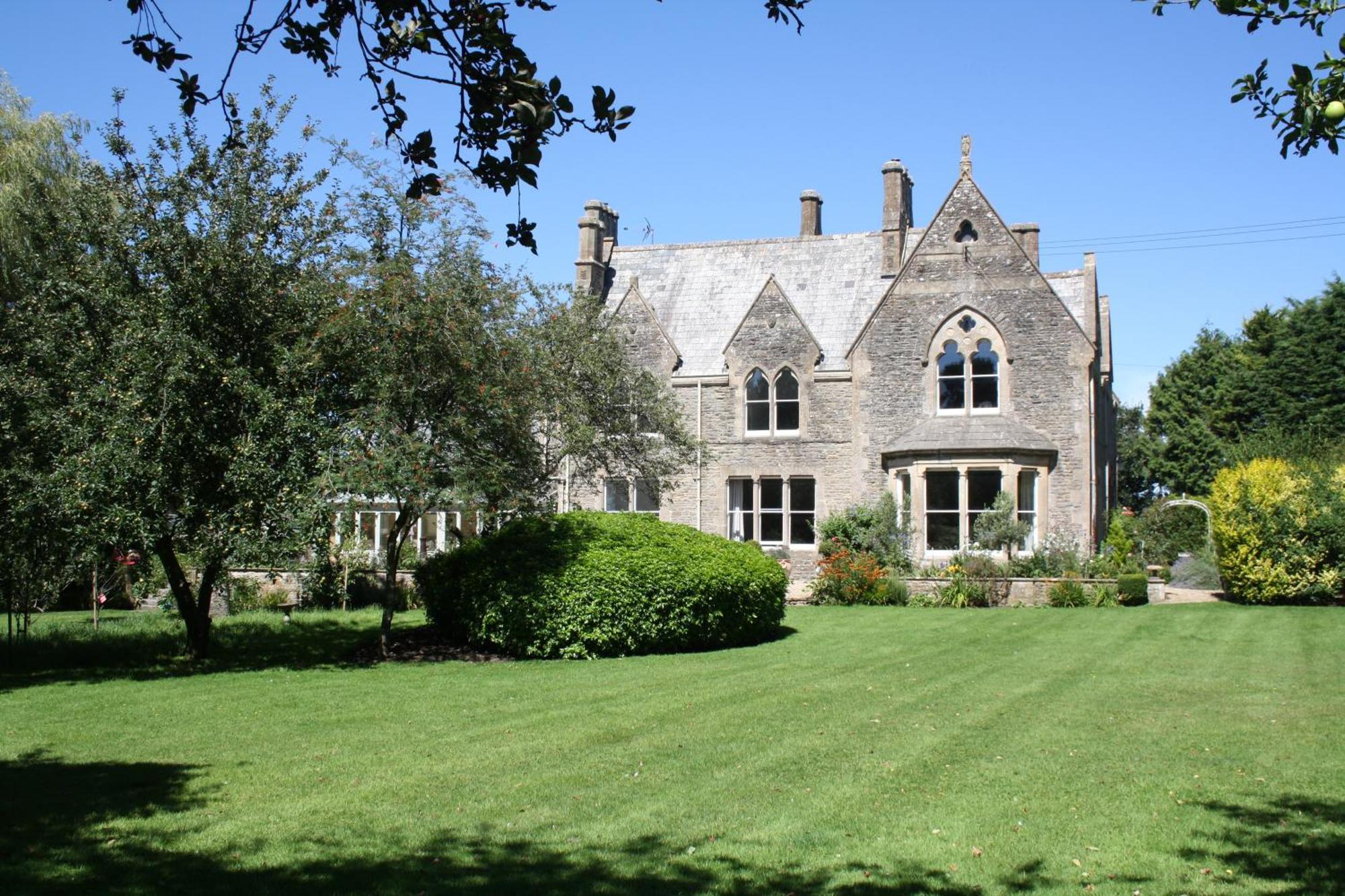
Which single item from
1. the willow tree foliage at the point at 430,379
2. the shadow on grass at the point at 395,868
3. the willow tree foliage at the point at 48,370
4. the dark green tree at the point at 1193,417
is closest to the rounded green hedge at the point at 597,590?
the willow tree foliage at the point at 430,379

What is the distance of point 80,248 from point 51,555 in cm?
430

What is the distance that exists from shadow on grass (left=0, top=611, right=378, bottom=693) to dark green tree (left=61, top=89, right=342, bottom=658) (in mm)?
1642

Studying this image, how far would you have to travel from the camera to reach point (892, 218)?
35.6 metres

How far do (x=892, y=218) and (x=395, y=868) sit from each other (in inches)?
1224

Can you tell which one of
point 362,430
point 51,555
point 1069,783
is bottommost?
point 1069,783

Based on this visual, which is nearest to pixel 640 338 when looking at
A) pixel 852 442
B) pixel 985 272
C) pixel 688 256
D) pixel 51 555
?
pixel 688 256

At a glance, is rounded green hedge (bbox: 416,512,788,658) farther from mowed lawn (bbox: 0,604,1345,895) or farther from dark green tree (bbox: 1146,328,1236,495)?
dark green tree (bbox: 1146,328,1236,495)

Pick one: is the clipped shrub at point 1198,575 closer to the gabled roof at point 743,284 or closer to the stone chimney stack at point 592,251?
the gabled roof at point 743,284

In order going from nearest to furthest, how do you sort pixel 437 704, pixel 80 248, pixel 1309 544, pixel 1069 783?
pixel 1069 783
pixel 437 704
pixel 80 248
pixel 1309 544

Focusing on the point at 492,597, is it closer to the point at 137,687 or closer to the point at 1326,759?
the point at 137,687

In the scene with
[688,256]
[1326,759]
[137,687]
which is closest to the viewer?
[1326,759]

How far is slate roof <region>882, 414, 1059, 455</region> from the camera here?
30.4 meters

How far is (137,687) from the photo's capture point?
14.9m

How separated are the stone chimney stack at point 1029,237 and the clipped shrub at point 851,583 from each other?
10674mm
